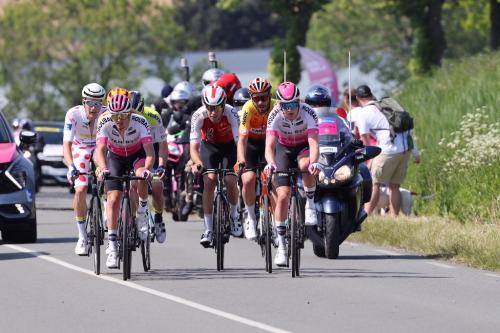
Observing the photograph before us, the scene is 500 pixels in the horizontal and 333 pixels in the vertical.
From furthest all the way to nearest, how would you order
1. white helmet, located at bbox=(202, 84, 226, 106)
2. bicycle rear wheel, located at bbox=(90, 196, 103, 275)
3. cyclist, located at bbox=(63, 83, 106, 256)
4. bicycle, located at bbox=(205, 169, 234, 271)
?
cyclist, located at bbox=(63, 83, 106, 256) → white helmet, located at bbox=(202, 84, 226, 106) → bicycle, located at bbox=(205, 169, 234, 271) → bicycle rear wheel, located at bbox=(90, 196, 103, 275)

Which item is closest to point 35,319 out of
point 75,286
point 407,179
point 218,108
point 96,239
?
point 75,286

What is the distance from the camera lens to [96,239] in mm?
16031

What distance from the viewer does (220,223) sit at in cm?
1639

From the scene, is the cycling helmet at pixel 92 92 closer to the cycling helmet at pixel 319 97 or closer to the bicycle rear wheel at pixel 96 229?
the bicycle rear wheel at pixel 96 229

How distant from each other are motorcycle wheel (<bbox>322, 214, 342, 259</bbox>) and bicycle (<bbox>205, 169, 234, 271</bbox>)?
1288mm

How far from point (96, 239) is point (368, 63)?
58.9m

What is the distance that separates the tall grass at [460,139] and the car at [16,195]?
546cm

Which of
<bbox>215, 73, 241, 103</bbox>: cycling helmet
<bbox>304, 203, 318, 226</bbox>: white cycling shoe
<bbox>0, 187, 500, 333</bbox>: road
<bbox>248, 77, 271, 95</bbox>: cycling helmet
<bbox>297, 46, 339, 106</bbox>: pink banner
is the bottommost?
<bbox>0, 187, 500, 333</bbox>: road

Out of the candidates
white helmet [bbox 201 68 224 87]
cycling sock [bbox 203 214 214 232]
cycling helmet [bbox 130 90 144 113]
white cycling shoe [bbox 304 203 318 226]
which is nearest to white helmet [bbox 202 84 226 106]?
cycling helmet [bbox 130 90 144 113]

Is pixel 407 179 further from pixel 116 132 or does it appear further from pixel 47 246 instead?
pixel 116 132

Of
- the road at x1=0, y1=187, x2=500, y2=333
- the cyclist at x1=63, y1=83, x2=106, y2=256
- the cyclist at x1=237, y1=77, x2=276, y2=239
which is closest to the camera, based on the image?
the road at x1=0, y1=187, x2=500, y2=333

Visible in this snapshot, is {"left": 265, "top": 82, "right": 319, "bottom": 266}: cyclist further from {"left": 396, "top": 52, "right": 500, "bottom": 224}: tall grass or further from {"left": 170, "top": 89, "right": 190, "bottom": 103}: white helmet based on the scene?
{"left": 170, "top": 89, "right": 190, "bottom": 103}: white helmet

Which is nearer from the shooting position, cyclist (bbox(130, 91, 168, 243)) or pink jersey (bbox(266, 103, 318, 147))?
pink jersey (bbox(266, 103, 318, 147))

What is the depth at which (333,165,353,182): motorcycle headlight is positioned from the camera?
698 inches
